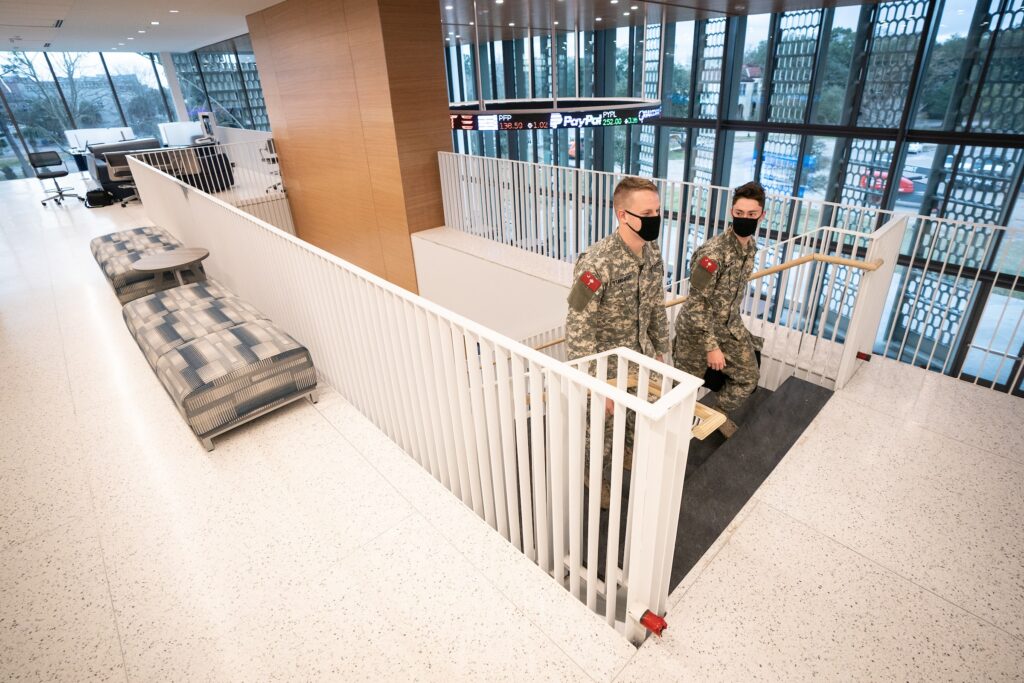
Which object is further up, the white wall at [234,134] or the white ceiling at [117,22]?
the white ceiling at [117,22]

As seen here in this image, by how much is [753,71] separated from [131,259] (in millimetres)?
9617

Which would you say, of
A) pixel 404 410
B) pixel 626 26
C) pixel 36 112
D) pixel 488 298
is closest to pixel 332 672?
pixel 404 410

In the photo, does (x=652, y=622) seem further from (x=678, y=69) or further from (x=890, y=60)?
(x=678, y=69)

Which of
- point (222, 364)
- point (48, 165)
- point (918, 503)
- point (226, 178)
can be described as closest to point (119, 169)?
point (226, 178)

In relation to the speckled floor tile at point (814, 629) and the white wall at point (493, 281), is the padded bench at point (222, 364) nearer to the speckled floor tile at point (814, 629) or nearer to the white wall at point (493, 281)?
the speckled floor tile at point (814, 629)

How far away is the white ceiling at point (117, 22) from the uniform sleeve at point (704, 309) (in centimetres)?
750

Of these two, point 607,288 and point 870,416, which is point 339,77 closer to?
point 607,288

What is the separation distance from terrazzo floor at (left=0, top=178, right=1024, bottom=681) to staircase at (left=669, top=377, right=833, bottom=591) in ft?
0.42

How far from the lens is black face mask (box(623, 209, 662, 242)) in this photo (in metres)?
2.23

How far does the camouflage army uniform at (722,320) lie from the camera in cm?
279

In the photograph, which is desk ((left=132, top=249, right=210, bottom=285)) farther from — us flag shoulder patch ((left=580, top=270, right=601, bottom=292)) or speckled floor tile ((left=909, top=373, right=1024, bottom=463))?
speckled floor tile ((left=909, top=373, right=1024, bottom=463))

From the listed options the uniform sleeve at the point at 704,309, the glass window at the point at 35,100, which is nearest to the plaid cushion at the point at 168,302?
the uniform sleeve at the point at 704,309

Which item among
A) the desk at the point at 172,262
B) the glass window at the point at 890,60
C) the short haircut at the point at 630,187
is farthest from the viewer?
the glass window at the point at 890,60

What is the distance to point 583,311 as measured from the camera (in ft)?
7.53
